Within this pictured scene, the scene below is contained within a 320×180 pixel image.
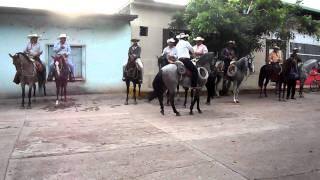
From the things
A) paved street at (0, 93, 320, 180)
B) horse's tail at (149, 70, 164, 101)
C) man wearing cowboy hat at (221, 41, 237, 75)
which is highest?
man wearing cowboy hat at (221, 41, 237, 75)

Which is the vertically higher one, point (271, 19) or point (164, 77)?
point (271, 19)

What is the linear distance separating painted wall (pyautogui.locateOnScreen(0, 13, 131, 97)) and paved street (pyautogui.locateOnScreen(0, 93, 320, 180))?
8.67 feet

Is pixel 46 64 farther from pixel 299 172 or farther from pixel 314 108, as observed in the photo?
pixel 299 172

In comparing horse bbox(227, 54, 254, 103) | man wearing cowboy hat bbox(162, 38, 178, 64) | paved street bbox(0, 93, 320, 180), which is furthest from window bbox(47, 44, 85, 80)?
horse bbox(227, 54, 254, 103)

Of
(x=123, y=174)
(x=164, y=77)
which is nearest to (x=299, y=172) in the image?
(x=123, y=174)

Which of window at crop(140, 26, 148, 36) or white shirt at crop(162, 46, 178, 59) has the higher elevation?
window at crop(140, 26, 148, 36)

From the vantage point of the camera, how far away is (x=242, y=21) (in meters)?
15.0

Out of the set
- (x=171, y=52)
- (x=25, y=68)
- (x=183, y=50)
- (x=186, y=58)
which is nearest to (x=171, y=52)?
(x=171, y=52)

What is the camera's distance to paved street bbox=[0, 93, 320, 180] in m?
6.07

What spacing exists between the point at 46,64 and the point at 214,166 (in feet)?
33.3

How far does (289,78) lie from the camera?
15.3 meters

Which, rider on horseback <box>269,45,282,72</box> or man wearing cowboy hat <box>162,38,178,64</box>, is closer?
man wearing cowboy hat <box>162,38,178,64</box>

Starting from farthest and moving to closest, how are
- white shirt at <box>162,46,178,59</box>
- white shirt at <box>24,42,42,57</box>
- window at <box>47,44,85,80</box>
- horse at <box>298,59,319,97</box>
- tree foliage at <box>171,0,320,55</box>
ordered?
1. horse at <box>298,59,319,97</box>
2. window at <box>47,44,85,80</box>
3. tree foliage at <box>171,0,320,55</box>
4. white shirt at <box>24,42,42,57</box>
5. white shirt at <box>162,46,178,59</box>

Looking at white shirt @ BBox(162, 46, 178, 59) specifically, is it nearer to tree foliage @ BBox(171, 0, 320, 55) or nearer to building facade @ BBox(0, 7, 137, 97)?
tree foliage @ BBox(171, 0, 320, 55)
